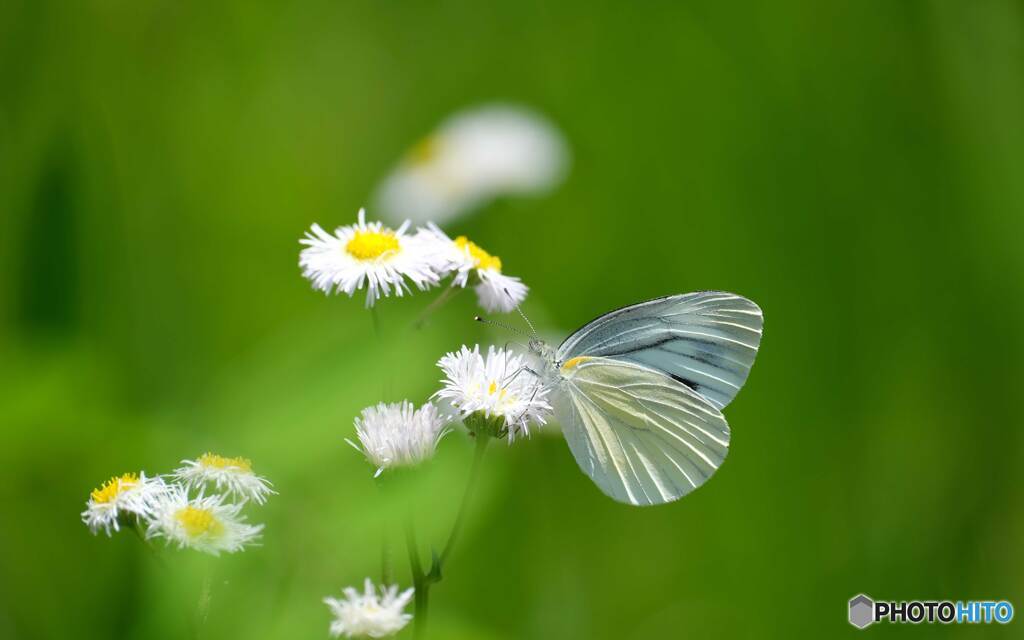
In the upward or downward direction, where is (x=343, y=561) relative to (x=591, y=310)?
downward

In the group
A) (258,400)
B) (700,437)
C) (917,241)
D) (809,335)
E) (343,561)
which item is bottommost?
(343,561)

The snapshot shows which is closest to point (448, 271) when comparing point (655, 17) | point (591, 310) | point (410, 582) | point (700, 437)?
point (410, 582)

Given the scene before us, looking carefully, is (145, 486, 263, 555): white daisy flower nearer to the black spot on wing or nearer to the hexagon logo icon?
the black spot on wing

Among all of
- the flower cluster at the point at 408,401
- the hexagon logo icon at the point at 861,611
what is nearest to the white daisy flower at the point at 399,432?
the flower cluster at the point at 408,401

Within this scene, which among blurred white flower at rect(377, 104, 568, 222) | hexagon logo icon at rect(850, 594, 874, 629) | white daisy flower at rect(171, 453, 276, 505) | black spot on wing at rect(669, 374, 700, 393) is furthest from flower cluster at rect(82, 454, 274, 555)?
blurred white flower at rect(377, 104, 568, 222)

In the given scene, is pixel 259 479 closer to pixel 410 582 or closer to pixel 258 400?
pixel 258 400

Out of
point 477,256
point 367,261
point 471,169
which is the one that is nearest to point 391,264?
point 367,261
